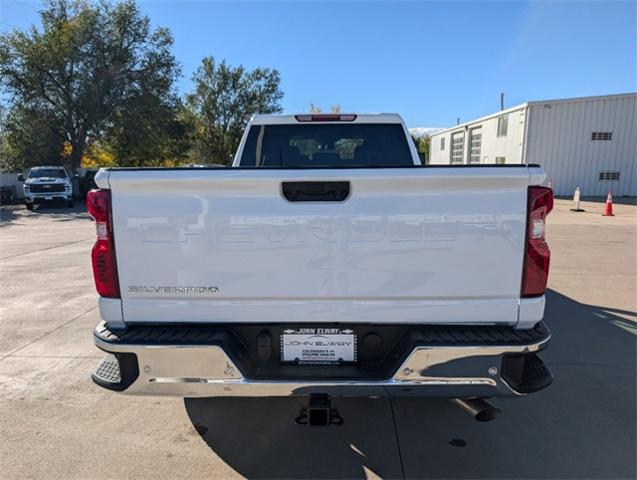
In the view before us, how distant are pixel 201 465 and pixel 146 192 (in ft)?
5.50

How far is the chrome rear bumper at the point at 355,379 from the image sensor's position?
7.32 ft

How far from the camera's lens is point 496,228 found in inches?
87.7

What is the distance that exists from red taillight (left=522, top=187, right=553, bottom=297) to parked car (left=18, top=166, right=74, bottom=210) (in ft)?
73.5

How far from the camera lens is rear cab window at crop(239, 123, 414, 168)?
4.47 m

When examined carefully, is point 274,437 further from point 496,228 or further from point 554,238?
point 554,238

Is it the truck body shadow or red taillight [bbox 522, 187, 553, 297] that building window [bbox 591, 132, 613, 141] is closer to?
the truck body shadow

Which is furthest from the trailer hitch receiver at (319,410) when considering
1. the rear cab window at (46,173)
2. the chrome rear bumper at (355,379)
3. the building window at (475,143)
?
the building window at (475,143)

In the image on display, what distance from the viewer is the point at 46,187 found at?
20.1 meters

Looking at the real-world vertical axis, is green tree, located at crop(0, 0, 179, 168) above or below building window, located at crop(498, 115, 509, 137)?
above

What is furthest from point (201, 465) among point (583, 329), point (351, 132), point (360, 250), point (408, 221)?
point (583, 329)

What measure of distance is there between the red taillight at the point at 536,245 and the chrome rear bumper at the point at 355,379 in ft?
0.86

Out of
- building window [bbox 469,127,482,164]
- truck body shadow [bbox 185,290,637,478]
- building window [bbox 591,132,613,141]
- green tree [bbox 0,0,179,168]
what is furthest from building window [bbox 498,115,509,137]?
truck body shadow [bbox 185,290,637,478]

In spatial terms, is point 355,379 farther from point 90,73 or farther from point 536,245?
point 90,73

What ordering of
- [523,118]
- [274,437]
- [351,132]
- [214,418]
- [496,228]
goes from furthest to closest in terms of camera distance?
[523,118], [351,132], [214,418], [274,437], [496,228]
